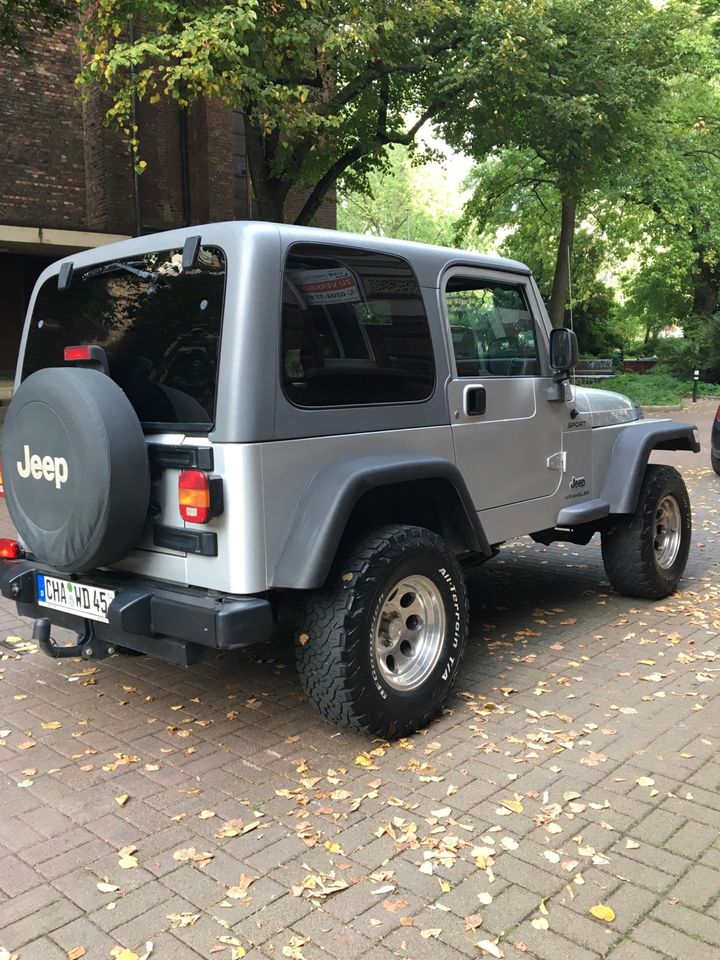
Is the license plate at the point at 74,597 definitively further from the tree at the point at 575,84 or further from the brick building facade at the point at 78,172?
the brick building facade at the point at 78,172

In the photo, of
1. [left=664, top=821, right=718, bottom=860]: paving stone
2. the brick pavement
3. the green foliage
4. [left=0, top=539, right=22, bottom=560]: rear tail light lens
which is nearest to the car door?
the brick pavement

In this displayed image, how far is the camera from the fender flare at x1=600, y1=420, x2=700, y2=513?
512cm

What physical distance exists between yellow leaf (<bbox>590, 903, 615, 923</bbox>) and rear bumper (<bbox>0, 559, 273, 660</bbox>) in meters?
1.45

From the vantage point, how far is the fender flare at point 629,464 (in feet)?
16.8

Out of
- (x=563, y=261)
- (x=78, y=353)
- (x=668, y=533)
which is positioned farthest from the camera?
(x=563, y=261)

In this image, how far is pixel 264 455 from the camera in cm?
313

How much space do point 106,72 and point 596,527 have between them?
716 centimetres

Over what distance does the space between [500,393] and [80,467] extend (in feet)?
7.31

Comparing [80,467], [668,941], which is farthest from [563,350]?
[668,941]

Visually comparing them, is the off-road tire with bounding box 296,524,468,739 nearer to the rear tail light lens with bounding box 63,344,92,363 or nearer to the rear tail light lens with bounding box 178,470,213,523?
the rear tail light lens with bounding box 178,470,213,523

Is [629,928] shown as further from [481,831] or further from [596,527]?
[596,527]

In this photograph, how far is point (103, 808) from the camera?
3.14 m

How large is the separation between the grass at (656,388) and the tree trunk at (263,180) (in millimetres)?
11269

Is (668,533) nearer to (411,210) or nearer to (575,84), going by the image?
(575,84)
